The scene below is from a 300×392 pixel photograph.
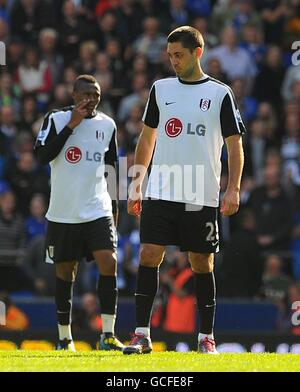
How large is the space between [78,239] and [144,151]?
1.35 metres

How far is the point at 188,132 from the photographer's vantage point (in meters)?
9.99

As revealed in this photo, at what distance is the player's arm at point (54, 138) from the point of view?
1095 cm

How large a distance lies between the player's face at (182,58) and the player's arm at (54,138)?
1.34 meters

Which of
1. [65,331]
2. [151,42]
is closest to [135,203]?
[65,331]

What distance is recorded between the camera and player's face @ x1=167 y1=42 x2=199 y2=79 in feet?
32.6

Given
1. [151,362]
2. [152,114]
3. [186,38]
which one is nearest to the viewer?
[151,362]

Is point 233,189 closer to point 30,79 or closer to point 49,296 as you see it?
point 49,296

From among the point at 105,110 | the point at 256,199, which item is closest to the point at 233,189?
the point at 256,199

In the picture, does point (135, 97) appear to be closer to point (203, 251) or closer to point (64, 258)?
point (64, 258)

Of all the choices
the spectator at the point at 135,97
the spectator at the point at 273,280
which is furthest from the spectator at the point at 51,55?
the spectator at the point at 273,280

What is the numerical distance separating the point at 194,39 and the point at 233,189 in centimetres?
120

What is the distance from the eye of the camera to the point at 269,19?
20.1 meters

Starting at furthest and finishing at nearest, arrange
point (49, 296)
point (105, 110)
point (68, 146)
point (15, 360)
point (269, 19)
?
1. point (269, 19)
2. point (105, 110)
3. point (49, 296)
4. point (68, 146)
5. point (15, 360)

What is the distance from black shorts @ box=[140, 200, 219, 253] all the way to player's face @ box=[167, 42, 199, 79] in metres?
1.04
